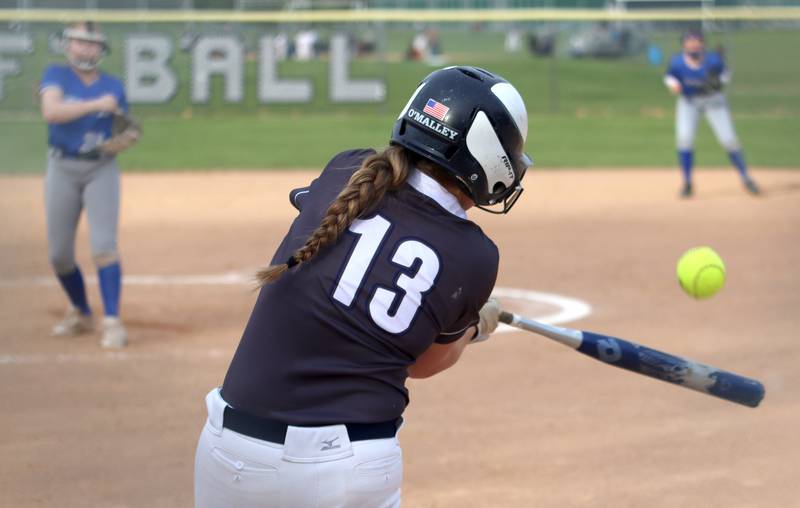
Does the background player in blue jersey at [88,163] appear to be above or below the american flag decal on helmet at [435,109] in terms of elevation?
below

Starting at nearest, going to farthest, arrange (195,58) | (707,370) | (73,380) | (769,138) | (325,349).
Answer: (325,349) < (707,370) < (73,380) < (769,138) < (195,58)

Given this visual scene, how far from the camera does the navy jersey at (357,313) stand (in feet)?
8.30

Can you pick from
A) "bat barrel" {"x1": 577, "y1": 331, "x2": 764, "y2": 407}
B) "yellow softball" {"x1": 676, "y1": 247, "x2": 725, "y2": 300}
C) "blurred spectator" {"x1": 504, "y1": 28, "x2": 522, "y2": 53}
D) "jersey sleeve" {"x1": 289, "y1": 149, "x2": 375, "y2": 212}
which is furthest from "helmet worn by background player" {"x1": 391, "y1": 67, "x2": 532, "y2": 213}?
"blurred spectator" {"x1": 504, "y1": 28, "x2": 522, "y2": 53}

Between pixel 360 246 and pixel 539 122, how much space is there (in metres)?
19.8

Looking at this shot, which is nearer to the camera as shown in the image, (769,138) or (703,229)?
(703,229)

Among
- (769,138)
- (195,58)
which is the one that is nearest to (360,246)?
(769,138)

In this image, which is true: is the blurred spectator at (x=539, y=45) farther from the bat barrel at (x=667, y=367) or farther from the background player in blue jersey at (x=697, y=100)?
the bat barrel at (x=667, y=367)

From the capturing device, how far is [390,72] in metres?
27.8

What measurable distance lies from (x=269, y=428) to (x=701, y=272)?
2737mm

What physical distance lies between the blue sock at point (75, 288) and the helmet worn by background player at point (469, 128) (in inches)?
205

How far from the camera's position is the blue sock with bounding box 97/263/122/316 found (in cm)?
708

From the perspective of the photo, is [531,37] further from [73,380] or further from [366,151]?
[366,151]

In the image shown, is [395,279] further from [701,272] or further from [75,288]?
[75,288]

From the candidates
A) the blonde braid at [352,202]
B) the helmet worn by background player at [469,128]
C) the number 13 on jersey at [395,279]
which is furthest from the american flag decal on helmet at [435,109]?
the number 13 on jersey at [395,279]
